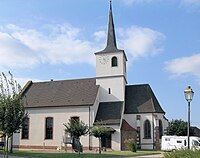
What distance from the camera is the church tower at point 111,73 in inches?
1762

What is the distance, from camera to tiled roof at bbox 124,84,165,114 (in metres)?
43.1

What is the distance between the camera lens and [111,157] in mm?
28031

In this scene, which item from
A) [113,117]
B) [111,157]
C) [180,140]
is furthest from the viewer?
[113,117]

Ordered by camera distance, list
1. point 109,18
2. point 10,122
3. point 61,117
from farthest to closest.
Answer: point 109,18 → point 61,117 → point 10,122

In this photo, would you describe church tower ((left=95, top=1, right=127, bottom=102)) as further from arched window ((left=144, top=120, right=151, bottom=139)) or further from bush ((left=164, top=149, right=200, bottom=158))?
bush ((left=164, top=149, right=200, bottom=158))

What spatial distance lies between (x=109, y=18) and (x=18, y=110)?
107 feet

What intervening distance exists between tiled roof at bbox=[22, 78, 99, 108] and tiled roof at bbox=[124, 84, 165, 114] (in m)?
5.16

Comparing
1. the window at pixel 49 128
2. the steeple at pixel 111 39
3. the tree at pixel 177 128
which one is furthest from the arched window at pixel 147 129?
the window at pixel 49 128

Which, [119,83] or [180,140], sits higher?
[119,83]

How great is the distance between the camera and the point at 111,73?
150 ft

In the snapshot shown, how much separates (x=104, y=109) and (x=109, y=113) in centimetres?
141

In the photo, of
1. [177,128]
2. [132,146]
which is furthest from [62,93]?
[177,128]

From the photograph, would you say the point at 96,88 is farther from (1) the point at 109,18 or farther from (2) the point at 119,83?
(1) the point at 109,18

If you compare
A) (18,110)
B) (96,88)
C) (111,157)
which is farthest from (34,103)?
(18,110)
